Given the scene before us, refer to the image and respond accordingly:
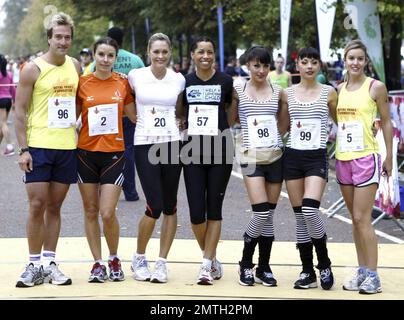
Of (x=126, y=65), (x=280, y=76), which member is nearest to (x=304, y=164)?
(x=126, y=65)

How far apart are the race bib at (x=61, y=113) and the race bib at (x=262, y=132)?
4.60 feet

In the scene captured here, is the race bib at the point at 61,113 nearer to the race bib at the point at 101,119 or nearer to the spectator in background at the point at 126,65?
the race bib at the point at 101,119

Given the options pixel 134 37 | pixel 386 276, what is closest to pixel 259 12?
pixel 386 276

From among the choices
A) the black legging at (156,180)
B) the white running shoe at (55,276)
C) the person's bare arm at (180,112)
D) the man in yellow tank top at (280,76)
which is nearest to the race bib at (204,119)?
the person's bare arm at (180,112)

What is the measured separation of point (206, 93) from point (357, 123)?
120 cm

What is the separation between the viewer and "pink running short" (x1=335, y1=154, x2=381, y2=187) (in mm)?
7023

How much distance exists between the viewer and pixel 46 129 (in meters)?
7.07

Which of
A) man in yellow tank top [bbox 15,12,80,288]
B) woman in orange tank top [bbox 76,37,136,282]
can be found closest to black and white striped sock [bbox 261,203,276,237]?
woman in orange tank top [bbox 76,37,136,282]

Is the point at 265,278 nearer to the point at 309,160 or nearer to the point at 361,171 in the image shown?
the point at 309,160

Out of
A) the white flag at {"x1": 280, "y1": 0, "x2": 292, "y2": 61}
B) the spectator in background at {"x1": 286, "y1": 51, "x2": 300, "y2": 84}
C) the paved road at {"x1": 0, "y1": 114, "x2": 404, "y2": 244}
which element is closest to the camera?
the paved road at {"x1": 0, "y1": 114, "x2": 404, "y2": 244}

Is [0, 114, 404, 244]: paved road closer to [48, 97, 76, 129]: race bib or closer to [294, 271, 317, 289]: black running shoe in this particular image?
[294, 271, 317, 289]: black running shoe

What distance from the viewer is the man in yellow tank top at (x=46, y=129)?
7.04 metres

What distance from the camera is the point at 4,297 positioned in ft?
22.1

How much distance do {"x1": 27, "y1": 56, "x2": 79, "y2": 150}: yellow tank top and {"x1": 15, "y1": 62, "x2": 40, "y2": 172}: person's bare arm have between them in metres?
0.05
